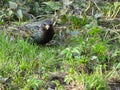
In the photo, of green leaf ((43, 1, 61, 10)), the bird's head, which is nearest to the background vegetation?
green leaf ((43, 1, 61, 10))

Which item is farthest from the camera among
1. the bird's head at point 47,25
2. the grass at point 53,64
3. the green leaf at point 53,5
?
the green leaf at point 53,5

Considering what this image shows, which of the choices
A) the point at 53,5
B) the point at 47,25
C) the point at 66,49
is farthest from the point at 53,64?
the point at 53,5

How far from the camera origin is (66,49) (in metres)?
4.87

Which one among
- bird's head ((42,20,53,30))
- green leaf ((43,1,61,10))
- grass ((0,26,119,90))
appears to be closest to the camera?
grass ((0,26,119,90))

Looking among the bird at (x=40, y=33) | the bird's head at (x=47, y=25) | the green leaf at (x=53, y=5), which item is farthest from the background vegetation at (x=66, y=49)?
the bird's head at (x=47, y=25)

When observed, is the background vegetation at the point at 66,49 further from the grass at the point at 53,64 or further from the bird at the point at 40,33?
the bird at the point at 40,33

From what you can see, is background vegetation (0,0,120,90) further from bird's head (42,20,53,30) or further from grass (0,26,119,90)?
bird's head (42,20,53,30)

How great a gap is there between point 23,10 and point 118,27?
1315 mm

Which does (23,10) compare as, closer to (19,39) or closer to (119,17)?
(19,39)

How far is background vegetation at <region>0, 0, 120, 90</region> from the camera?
439cm

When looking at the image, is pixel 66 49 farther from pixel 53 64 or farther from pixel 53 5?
pixel 53 5

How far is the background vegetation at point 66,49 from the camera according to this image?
439 centimetres

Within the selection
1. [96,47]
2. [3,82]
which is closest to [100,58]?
[96,47]

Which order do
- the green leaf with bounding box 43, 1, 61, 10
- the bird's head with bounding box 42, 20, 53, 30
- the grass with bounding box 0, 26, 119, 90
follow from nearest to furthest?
the grass with bounding box 0, 26, 119, 90
the bird's head with bounding box 42, 20, 53, 30
the green leaf with bounding box 43, 1, 61, 10
